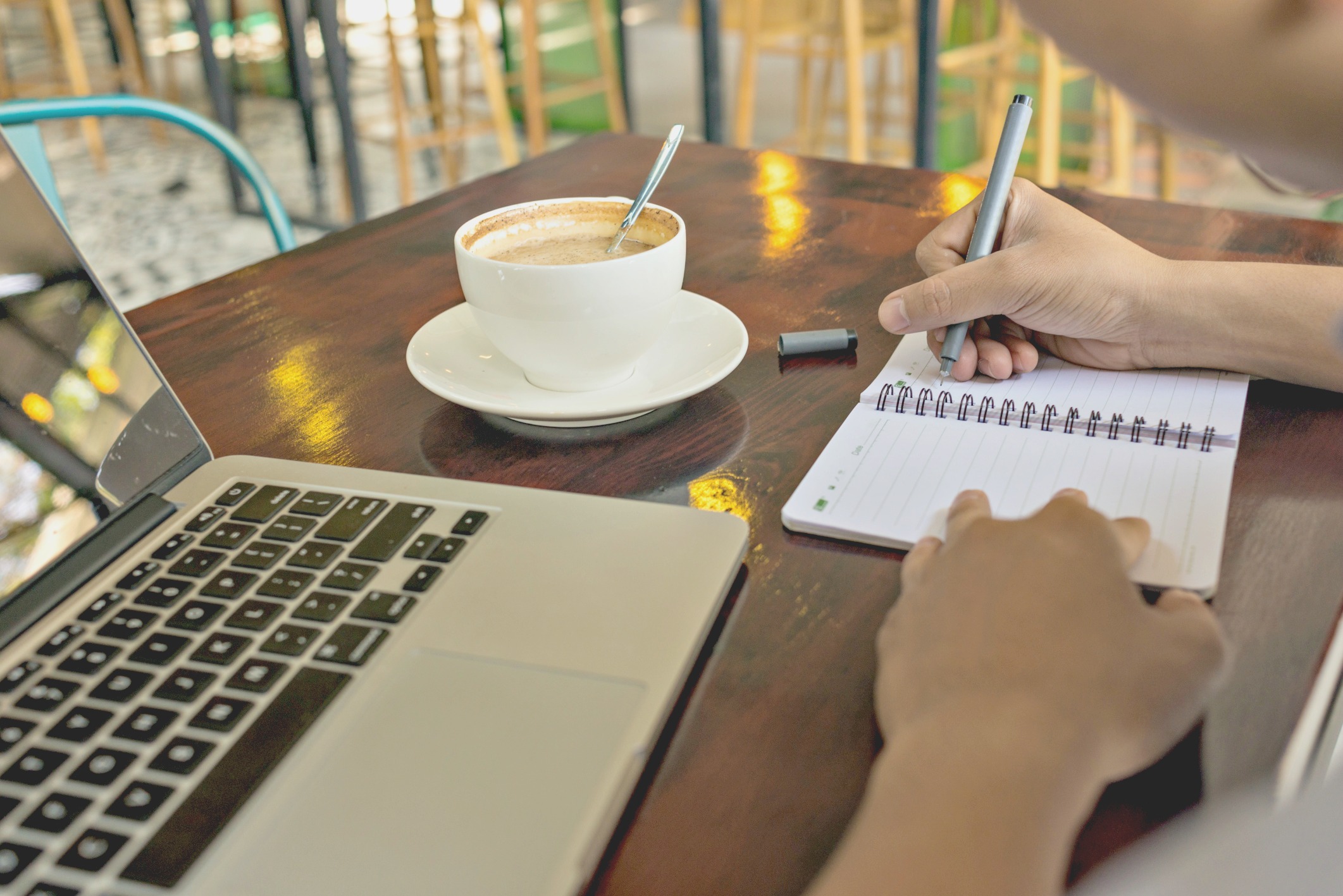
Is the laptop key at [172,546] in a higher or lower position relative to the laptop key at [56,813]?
higher

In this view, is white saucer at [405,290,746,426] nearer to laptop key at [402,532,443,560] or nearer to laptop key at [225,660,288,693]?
laptop key at [402,532,443,560]

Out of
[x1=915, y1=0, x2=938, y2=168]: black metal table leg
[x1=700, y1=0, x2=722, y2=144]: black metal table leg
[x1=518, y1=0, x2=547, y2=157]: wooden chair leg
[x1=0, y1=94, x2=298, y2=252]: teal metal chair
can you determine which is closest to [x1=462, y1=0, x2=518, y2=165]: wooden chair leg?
[x1=518, y1=0, x2=547, y2=157]: wooden chair leg

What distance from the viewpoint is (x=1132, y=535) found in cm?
45

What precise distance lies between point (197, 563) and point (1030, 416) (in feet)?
1.51

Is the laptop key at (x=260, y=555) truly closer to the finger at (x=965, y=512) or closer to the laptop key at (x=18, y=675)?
the laptop key at (x=18, y=675)

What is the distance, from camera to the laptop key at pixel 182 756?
346mm

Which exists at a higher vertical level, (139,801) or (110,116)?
(110,116)

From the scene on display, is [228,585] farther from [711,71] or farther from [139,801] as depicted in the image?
[711,71]

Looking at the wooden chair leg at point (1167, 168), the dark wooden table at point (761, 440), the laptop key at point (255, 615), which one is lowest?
the wooden chair leg at point (1167, 168)

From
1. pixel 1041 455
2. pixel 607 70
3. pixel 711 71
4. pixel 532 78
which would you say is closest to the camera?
pixel 1041 455

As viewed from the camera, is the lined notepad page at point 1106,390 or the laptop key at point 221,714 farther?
the lined notepad page at point 1106,390

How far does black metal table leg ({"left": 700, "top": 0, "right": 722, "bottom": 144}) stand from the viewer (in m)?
2.47

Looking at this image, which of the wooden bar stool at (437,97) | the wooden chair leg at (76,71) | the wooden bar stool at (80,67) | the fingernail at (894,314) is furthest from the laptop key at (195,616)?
the wooden bar stool at (80,67)

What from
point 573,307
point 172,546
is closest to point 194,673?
point 172,546
